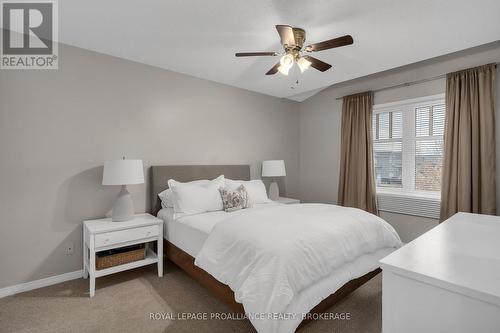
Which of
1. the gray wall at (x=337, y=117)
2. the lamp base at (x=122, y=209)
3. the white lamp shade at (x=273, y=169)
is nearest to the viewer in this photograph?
the lamp base at (x=122, y=209)

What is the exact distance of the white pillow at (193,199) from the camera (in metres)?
2.80

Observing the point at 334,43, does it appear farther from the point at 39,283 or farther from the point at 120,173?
the point at 39,283

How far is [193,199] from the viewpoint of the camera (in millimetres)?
2861

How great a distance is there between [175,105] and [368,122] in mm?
2948

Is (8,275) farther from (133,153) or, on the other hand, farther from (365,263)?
(365,263)

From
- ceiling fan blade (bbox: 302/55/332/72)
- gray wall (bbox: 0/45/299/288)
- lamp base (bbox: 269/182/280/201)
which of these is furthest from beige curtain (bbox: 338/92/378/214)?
gray wall (bbox: 0/45/299/288)

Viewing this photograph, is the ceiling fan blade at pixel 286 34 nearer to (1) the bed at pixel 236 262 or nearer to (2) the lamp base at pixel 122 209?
(1) the bed at pixel 236 262

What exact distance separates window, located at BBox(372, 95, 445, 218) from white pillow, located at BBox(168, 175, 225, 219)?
2625 millimetres

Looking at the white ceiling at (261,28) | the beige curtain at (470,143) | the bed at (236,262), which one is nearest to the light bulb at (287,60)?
the white ceiling at (261,28)

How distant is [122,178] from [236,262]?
4.96 ft

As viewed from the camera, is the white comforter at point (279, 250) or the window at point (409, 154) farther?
the window at point (409, 154)

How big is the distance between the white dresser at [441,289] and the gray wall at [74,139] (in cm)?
293

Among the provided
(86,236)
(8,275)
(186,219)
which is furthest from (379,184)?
(8,275)

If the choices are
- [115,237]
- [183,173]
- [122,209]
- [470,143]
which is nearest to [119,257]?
[115,237]
